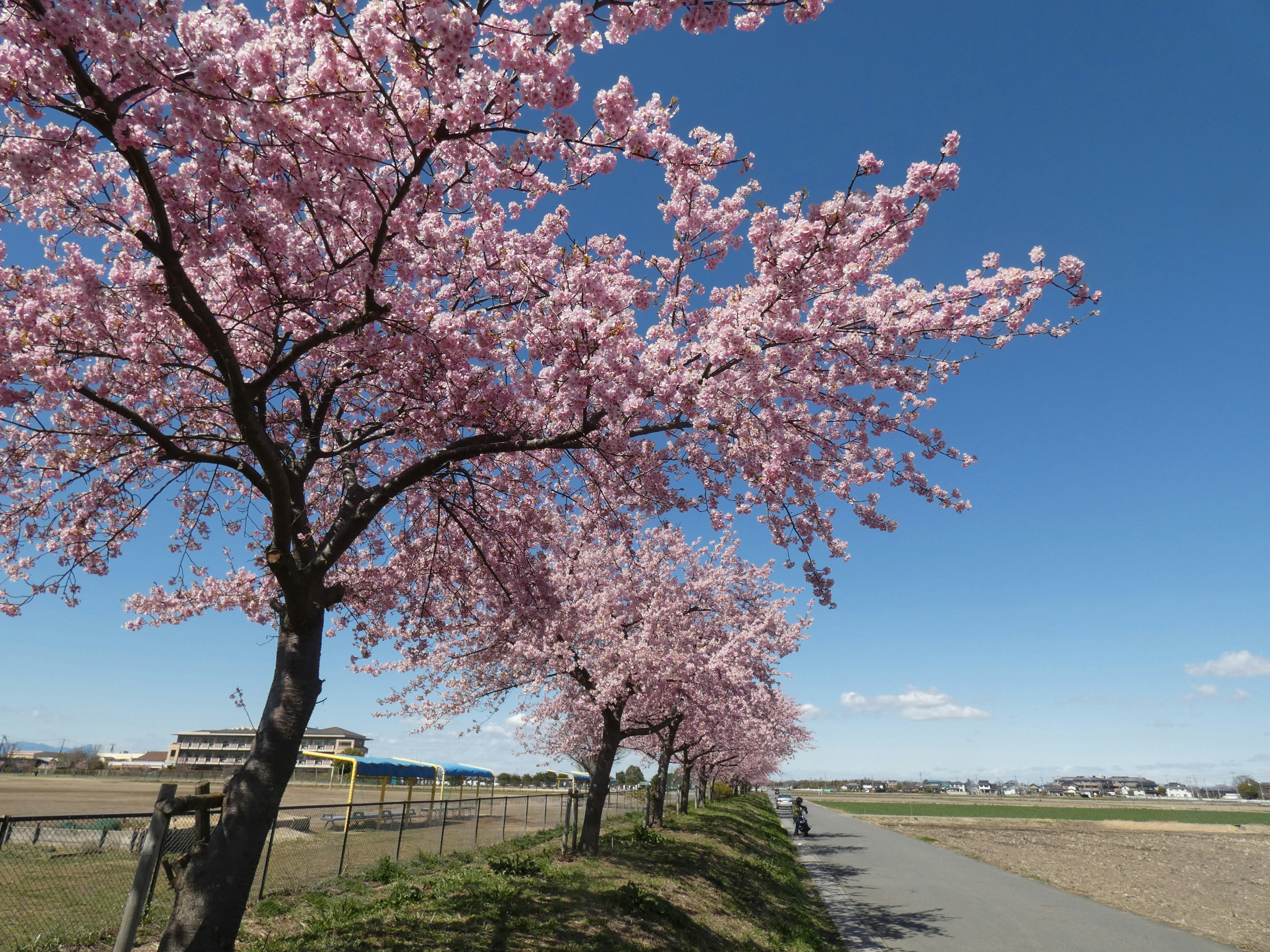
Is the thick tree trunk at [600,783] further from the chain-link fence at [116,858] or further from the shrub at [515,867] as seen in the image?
the shrub at [515,867]

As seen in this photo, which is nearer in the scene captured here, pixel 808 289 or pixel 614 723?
pixel 808 289

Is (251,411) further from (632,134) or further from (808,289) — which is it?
(808,289)

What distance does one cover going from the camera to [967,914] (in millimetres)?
13430

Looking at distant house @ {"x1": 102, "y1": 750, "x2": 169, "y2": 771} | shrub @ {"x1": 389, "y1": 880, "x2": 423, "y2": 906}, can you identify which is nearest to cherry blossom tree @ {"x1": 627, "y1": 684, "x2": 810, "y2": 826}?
shrub @ {"x1": 389, "y1": 880, "x2": 423, "y2": 906}

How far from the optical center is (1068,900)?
51.2 ft

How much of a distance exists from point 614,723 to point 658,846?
12.4 ft

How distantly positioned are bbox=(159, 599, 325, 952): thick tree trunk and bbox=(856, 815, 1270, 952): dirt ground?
49.6ft

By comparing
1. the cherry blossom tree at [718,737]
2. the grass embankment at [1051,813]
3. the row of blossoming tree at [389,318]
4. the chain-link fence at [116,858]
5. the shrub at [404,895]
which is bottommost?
the grass embankment at [1051,813]

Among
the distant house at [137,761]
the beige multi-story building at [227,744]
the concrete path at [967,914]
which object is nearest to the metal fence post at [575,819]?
the concrete path at [967,914]

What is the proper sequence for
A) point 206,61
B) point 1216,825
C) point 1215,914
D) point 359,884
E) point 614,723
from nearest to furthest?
point 206,61 → point 359,884 → point 1215,914 → point 614,723 → point 1216,825

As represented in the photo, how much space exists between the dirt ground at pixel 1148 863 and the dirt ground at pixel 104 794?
2119 cm

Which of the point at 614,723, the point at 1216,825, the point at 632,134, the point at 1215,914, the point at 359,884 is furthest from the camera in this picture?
the point at 1216,825

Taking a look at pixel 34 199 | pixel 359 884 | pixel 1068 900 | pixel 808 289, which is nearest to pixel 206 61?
pixel 34 199

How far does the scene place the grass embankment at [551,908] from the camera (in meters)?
8.13
